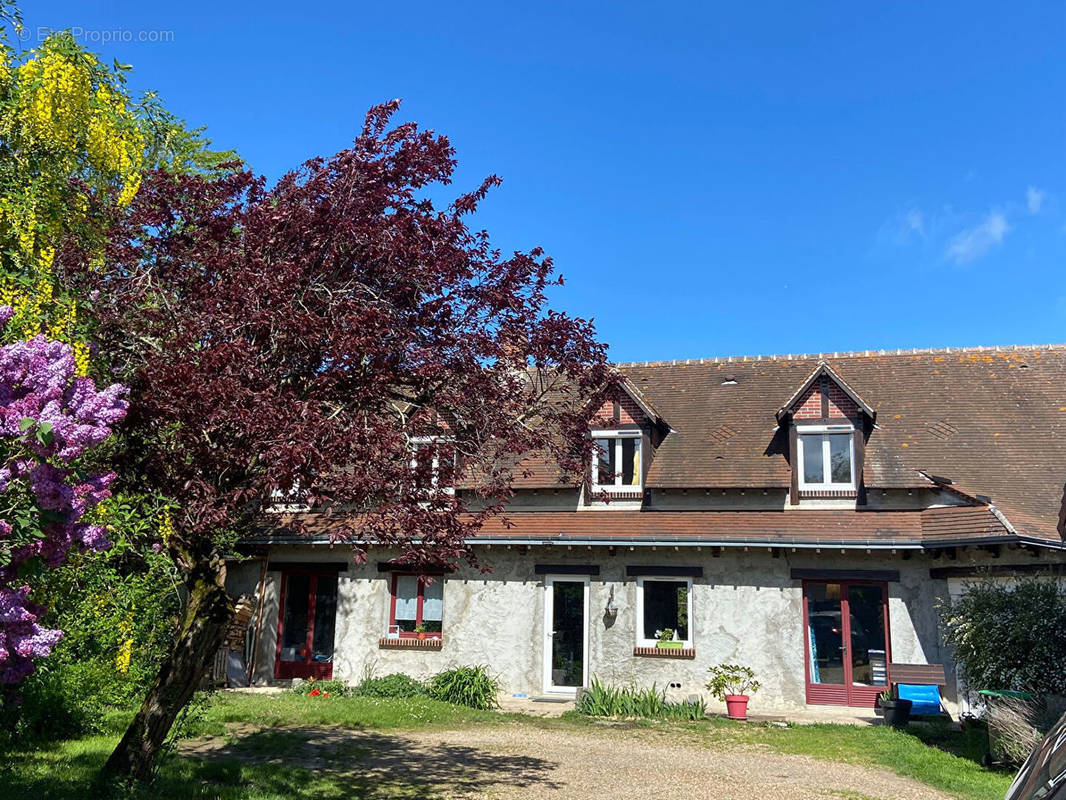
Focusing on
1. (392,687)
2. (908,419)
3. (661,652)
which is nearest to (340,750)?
(392,687)

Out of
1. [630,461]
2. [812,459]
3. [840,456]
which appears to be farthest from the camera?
[630,461]

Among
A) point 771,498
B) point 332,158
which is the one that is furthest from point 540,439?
point 771,498

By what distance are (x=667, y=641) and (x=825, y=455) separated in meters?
5.34

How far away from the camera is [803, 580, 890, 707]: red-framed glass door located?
1606 centimetres

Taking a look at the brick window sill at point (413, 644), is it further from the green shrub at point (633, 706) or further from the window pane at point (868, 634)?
the window pane at point (868, 634)

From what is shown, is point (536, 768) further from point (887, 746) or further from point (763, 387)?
point (763, 387)

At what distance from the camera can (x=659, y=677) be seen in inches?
659

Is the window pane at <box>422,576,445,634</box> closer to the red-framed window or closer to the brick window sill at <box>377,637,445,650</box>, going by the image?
the red-framed window

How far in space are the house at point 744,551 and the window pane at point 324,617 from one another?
5cm

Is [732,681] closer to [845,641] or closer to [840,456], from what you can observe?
[845,641]

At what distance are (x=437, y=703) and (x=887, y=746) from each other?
8227 millimetres

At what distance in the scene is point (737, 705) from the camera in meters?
15.0

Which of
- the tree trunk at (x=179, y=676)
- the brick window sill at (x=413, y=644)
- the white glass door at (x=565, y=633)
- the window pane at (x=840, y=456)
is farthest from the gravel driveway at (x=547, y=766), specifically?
the window pane at (x=840, y=456)

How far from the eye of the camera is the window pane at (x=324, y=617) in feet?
63.2
